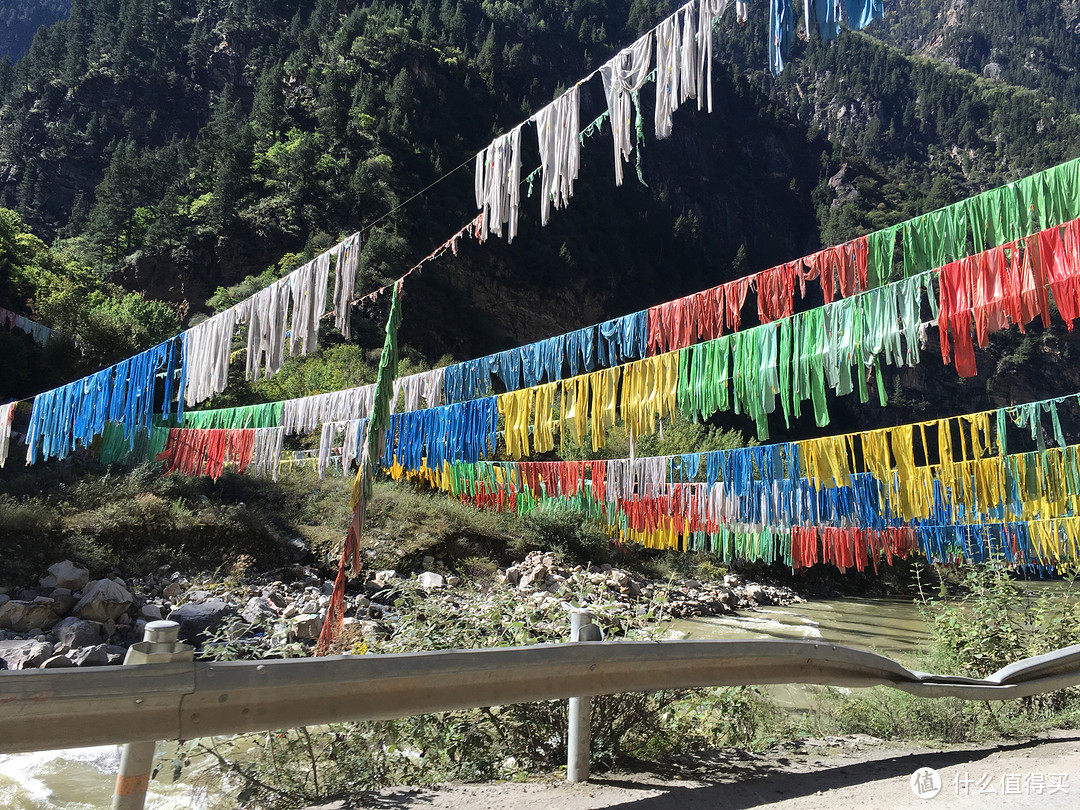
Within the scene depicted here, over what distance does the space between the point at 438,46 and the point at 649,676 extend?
6312 centimetres

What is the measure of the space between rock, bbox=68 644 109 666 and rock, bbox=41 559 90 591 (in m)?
3.10

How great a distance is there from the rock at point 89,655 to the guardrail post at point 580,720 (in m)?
7.68

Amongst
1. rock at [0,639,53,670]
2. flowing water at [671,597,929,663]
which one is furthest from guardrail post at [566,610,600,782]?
flowing water at [671,597,929,663]

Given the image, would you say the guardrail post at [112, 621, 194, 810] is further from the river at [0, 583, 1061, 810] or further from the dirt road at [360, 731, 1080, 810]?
the river at [0, 583, 1061, 810]

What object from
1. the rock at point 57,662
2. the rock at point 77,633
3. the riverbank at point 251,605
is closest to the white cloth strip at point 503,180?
the riverbank at point 251,605

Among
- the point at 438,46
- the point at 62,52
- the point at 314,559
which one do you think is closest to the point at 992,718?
Answer: the point at 314,559

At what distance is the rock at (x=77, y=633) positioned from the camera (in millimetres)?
8836

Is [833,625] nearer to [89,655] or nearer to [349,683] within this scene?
[89,655]

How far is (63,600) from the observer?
10336 mm

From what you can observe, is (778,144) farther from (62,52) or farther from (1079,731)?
(1079,731)

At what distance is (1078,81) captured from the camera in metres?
108

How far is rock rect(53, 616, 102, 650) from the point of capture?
884 centimetres

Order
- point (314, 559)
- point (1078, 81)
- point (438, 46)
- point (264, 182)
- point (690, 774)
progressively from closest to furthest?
point (690, 774), point (314, 559), point (264, 182), point (438, 46), point (1078, 81)

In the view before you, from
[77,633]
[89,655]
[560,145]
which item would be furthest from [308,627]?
[560,145]
